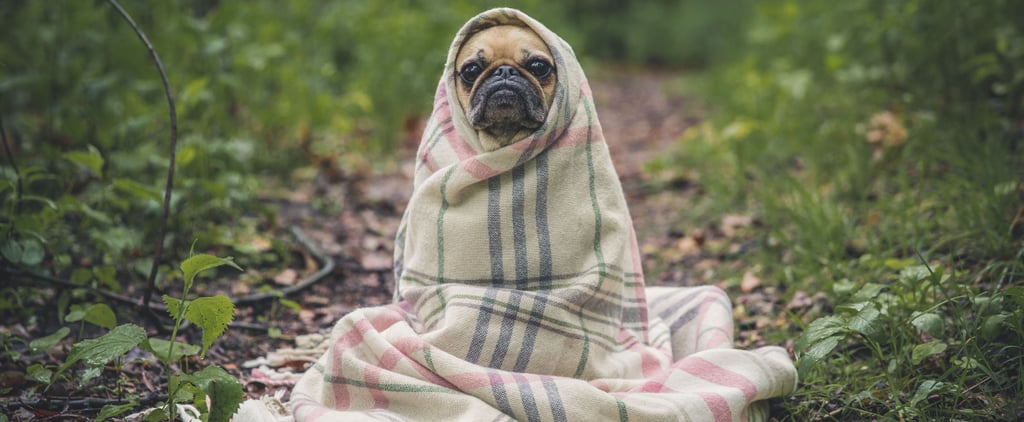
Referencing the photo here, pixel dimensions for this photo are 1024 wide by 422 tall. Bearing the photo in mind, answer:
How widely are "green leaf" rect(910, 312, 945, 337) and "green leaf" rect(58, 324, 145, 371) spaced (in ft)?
6.72

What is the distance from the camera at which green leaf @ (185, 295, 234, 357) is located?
2.08 meters

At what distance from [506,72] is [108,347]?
A: 123 centimetres

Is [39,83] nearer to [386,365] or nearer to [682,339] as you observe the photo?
[386,365]

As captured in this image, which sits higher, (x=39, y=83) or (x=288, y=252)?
(x=39, y=83)

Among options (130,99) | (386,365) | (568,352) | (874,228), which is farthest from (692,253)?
(130,99)

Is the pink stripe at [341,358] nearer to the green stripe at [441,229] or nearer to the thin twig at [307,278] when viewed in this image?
the green stripe at [441,229]

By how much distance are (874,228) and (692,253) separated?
87 centimetres

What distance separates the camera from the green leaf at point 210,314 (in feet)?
6.82

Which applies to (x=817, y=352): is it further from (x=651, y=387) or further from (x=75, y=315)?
(x=75, y=315)

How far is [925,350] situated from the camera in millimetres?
2301

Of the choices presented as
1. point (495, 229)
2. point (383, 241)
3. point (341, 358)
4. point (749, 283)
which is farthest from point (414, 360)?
point (383, 241)

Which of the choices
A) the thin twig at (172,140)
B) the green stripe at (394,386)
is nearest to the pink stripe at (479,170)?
the green stripe at (394,386)

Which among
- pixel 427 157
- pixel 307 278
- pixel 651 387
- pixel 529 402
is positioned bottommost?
pixel 307 278

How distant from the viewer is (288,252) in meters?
3.84
